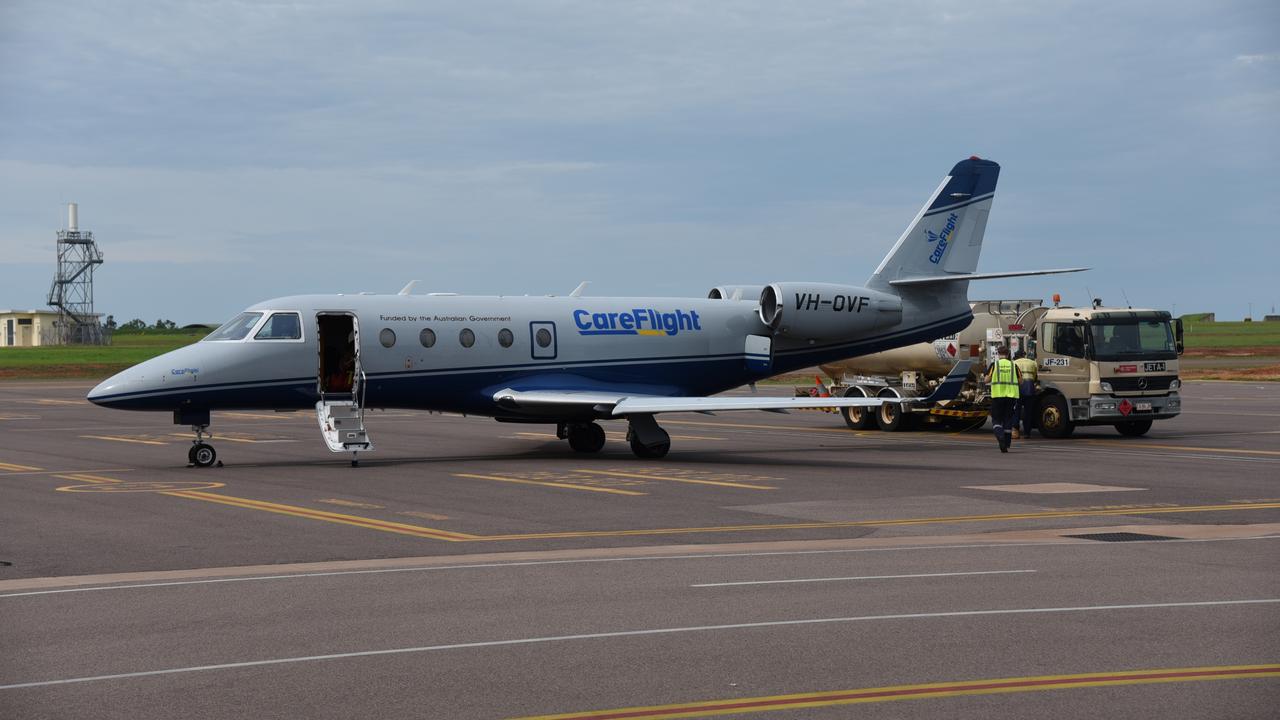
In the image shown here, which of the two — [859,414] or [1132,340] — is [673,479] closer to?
[1132,340]

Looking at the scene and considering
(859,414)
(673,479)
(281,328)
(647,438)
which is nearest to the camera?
(673,479)

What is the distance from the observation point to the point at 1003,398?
28953mm

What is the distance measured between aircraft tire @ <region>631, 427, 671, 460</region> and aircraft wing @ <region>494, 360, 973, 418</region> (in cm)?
92

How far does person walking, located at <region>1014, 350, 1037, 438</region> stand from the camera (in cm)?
3078

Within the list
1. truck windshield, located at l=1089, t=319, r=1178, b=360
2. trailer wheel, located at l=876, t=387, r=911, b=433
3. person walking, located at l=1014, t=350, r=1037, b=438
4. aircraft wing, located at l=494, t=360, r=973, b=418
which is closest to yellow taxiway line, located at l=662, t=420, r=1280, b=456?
person walking, located at l=1014, t=350, r=1037, b=438

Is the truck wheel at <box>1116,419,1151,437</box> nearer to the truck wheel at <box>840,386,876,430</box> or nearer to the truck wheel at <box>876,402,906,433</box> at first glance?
the truck wheel at <box>876,402,906,433</box>

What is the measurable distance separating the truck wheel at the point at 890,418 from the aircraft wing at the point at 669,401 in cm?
876

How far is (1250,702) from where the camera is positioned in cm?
793

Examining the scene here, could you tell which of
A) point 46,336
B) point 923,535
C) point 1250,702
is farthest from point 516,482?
point 46,336

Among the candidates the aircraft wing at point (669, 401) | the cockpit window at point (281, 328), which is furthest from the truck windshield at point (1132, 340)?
the cockpit window at point (281, 328)

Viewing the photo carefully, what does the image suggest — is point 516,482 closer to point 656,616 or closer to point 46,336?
point 656,616

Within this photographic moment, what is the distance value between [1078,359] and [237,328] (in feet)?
59.8

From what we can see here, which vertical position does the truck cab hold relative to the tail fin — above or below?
below

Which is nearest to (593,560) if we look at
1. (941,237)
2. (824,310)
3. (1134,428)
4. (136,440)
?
(824,310)
